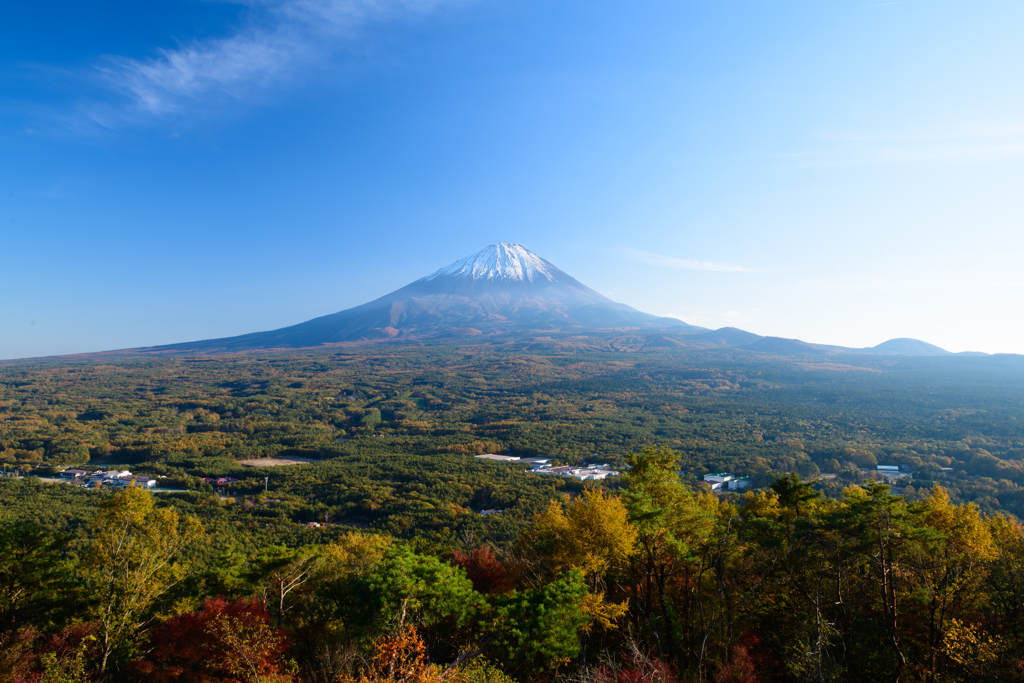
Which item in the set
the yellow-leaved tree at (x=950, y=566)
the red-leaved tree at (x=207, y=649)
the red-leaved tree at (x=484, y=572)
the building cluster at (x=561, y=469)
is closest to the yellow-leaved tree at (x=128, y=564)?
the red-leaved tree at (x=207, y=649)

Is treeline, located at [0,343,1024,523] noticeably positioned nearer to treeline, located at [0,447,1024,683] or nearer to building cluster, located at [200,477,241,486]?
building cluster, located at [200,477,241,486]

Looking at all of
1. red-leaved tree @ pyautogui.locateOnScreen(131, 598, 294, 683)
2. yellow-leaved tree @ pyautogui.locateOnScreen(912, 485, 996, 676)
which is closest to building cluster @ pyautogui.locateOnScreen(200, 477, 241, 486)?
red-leaved tree @ pyautogui.locateOnScreen(131, 598, 294, 683)

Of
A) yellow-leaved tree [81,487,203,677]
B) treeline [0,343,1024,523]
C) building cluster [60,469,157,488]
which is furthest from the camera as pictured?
treeline [0,343,1024,523]

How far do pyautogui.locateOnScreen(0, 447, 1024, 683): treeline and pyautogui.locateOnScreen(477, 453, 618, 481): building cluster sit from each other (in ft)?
126

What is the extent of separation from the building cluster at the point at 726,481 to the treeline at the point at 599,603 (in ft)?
117

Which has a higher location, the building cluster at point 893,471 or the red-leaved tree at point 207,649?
the red-leaved tree at point 207,649

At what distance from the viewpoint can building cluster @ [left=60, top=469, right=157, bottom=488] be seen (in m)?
51.2

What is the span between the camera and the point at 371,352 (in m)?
177

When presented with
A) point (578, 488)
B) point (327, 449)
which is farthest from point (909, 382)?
point (327, 449)

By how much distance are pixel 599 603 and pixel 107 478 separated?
65350 millimetres

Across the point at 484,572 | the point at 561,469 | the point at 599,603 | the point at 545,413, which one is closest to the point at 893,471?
the point at 561,469

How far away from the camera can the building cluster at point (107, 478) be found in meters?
51.2

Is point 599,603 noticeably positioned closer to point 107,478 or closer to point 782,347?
point 107,478

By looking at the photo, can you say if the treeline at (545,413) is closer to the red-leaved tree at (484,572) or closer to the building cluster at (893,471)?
the building cluster at (893,471)
